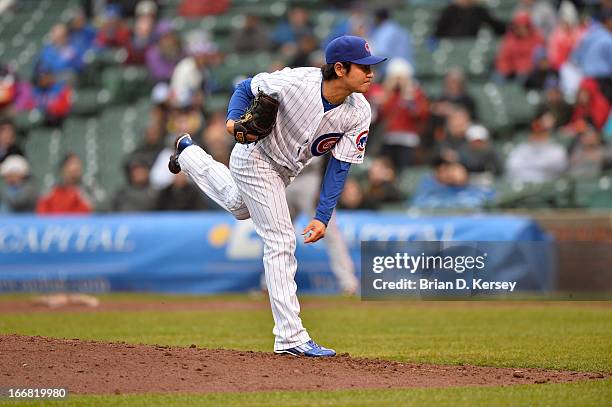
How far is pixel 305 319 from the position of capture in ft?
35.2

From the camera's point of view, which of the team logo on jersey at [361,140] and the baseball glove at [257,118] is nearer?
the baseball glove at [257,118]

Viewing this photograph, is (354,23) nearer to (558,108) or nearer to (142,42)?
(558,108)

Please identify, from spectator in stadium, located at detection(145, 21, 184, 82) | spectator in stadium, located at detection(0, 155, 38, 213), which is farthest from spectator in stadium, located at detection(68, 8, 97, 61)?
spectator in stadium, located at detection(0, 155, 38, 213)

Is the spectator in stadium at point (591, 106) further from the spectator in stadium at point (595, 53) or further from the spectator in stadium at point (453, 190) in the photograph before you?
the spectator in stadium at point (453, 190)

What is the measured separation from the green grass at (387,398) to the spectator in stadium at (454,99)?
10.4 meters

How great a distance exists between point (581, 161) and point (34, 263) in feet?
24.2

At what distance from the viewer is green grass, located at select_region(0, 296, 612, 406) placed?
5699 millimetres

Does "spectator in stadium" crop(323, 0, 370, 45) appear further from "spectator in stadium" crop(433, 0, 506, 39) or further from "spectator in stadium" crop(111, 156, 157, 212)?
"spectator in stadium" crop(111, 156, 157, 212)

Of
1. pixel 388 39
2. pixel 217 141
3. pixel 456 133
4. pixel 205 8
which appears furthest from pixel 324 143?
pixel 205 8

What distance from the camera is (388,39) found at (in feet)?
57.8

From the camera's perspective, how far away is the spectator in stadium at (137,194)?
51.9 ft

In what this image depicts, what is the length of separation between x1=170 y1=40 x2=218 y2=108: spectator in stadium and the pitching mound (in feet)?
37.0

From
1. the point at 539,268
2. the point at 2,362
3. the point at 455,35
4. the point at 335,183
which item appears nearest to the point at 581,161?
the point at 539,268

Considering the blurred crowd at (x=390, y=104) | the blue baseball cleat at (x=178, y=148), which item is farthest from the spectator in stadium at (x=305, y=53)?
the blue baseball cleat at (x=178, y=148)
